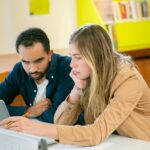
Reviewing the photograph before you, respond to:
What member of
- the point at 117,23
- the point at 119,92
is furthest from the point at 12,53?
the point at 119,92

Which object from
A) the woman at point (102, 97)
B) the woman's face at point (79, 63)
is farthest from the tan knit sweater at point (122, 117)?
the woman's face at point (79, 63)

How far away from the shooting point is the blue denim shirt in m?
2.16

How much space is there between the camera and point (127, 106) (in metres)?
1.49

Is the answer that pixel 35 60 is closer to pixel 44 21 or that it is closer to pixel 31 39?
pixel 31 39

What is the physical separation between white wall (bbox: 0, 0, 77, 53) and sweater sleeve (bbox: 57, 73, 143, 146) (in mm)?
1558

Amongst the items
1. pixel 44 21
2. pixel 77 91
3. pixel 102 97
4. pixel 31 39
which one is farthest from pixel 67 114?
pixel 44 21

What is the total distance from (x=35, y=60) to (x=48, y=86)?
0.65 feet

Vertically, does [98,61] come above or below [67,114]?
above

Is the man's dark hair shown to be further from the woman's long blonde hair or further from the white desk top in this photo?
the white desk top

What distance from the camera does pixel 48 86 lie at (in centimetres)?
225

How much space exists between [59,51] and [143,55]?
47.5 inches

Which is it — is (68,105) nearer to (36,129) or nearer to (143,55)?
(36,129)

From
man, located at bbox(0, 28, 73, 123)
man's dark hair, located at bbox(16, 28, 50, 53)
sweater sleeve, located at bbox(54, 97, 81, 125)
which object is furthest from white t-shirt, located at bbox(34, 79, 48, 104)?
sweater sleeve, located at bbox(54, 97, 81, 125)

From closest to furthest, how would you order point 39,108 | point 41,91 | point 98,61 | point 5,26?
point 98,61 < point 39,108 < point 41,91 < point 5,26
